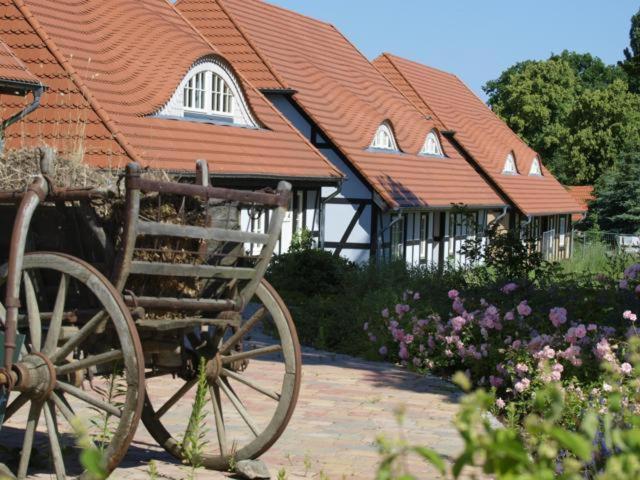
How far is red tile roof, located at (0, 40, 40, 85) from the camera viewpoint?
1418cm

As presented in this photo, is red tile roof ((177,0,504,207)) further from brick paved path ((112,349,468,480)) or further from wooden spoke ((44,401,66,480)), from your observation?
wooden spoke ((44,401,66,480))

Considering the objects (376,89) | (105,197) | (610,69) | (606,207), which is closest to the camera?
(105,197)

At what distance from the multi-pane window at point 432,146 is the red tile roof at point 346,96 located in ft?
1.02

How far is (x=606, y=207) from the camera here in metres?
51.4

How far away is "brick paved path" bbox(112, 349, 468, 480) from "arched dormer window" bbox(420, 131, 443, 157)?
849 inches

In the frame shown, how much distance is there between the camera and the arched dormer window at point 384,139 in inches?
1131

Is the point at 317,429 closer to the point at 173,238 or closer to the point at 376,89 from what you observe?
the point at 173,238

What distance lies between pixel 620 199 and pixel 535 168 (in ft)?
29.2

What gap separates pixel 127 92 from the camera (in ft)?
60.1

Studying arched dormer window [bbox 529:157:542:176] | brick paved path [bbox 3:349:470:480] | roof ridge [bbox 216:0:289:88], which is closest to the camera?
brick paved path [bbox 3:349:470:480]

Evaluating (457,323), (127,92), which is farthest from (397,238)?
(457,323)

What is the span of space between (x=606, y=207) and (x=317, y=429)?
4584cm

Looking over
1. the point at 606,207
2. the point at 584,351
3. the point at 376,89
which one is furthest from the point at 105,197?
the point at 606,207

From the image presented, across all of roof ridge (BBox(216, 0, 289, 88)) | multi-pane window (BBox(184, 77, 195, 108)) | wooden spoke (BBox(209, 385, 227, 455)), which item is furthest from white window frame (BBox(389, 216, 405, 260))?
wooden spoke (BBox(209, 385, 227, 455))
